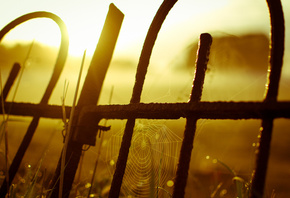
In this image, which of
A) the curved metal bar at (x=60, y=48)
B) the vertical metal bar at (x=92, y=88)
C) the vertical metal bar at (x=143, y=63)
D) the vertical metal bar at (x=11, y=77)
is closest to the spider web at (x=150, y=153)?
the vertical metal bar at (x=143, y=63)

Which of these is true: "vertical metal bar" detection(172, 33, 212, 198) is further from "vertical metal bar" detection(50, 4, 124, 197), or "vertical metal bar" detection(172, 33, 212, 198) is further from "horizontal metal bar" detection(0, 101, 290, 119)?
"vertical metal bar" detection(50, 4, 124, 197)

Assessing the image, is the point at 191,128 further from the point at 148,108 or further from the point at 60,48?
the point at 60,48

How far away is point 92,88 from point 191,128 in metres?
0.78

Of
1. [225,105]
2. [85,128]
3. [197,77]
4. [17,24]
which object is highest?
[17,24]

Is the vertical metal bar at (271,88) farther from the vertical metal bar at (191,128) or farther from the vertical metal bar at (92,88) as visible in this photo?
the vertical metal bar at (92,88)

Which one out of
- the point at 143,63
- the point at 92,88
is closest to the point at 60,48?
the point at 92,88

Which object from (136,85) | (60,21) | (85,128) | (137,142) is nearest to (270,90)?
(136,85)

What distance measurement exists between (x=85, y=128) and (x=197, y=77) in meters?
0.71

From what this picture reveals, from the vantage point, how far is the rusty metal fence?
87cm

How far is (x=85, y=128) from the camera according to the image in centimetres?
150

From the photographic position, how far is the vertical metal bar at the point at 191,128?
39.1 inches

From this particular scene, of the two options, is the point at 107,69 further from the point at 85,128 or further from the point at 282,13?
the point at 282,13

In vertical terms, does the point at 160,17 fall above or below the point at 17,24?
below

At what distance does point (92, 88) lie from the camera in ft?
5.32
